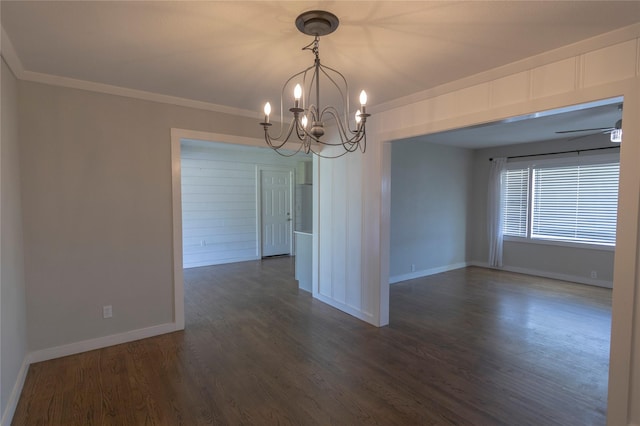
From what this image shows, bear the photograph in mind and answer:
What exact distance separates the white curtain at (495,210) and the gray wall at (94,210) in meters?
5.94

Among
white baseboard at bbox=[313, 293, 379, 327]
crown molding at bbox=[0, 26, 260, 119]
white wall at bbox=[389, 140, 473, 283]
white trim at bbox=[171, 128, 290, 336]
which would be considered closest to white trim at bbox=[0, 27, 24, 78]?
crown molding at bbox=[0, 26, 260, 119]

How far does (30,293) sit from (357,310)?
130 inches

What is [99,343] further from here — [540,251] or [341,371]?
[540,251]

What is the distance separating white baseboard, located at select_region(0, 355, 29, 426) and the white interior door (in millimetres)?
5420

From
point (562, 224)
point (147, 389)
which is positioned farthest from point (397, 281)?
point (147, 389)

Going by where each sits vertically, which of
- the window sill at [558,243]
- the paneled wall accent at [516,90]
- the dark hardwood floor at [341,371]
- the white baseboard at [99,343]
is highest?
the paneled wall accent at [516,90]

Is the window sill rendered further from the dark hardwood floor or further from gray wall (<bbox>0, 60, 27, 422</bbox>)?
gray wall (<bbox>0, 60, 27, 422</bbox>)

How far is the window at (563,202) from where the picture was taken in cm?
550

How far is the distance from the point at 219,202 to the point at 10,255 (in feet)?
16.2

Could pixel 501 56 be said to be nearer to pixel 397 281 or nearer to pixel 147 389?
pixel 147 389

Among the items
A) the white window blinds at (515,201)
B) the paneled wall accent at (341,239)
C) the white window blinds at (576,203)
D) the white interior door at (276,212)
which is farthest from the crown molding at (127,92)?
the white window blinds at (576,203)

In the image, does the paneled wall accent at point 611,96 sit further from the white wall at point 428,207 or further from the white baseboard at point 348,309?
the white wall at point 428,207

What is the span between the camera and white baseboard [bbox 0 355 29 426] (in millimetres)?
2045

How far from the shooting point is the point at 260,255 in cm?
790
